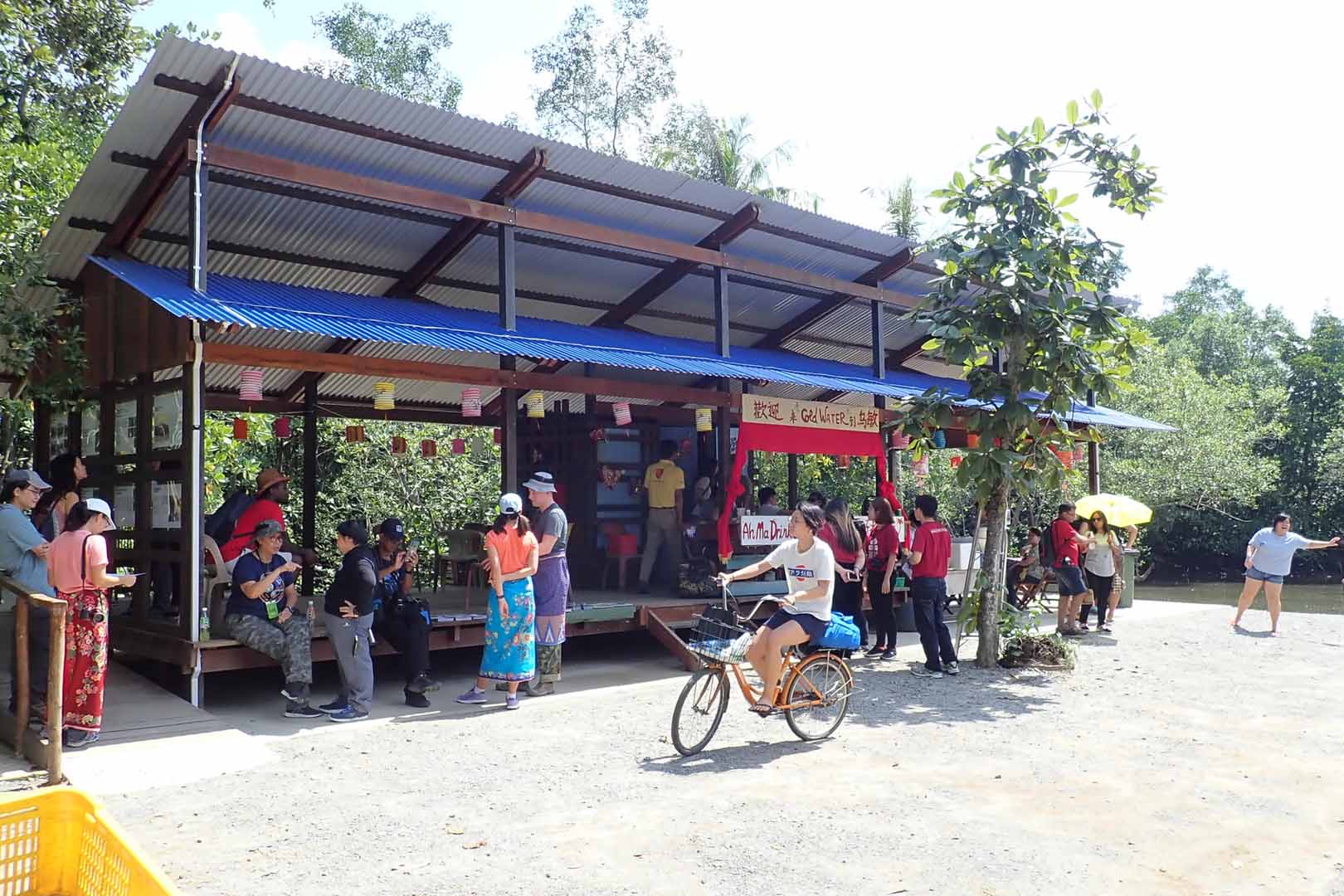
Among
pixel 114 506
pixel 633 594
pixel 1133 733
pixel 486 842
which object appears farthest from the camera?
pixel 633 594

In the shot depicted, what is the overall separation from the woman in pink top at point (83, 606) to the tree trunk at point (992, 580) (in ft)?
23.2

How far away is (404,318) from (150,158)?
228 cm

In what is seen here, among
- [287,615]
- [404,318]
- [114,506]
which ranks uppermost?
[404,318]

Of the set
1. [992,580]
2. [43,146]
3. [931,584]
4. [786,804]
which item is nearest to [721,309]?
[931,584]

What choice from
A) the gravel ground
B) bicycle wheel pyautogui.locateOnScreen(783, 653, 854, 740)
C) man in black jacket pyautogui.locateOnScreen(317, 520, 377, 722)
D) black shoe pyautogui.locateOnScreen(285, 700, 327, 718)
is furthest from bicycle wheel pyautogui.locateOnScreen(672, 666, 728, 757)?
black shoe pyautogui.locateOnScreen(285, 700, 327, 718)

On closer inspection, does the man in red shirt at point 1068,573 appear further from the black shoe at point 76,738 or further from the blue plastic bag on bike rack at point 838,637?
the black shoe at point 76,738

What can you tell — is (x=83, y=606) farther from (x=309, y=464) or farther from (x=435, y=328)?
(x=309, y=464)

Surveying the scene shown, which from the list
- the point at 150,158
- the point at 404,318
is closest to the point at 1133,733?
the point at 404,318

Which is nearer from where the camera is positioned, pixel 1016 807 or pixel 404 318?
pixel 1016 807

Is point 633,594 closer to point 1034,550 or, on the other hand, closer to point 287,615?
point 287,615

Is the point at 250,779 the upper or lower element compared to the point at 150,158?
lower

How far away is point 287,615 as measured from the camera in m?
7.36

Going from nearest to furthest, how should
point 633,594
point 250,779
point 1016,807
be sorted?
point 1016,807 < point 250,779 < point 633,594

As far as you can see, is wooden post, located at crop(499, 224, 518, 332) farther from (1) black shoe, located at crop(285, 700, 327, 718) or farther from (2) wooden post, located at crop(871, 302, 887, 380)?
(2) wooden post, located at crop(871, 302, 887, 380)
